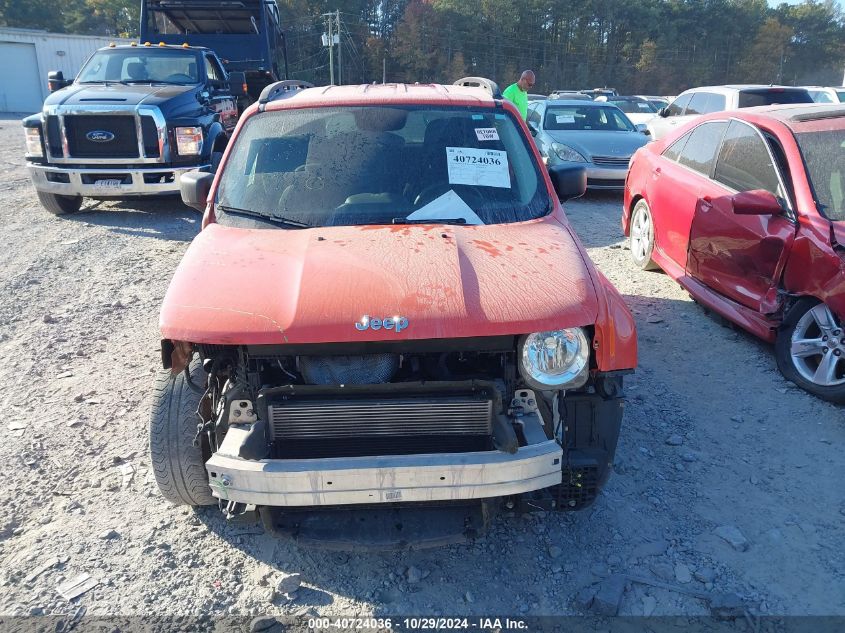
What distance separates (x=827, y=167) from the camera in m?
4.50

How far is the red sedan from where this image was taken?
163 inches

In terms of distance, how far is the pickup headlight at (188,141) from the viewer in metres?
A: 8.69

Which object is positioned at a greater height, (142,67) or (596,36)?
(596,36)

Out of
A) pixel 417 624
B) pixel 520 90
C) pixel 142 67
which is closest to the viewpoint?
pixel 417 624

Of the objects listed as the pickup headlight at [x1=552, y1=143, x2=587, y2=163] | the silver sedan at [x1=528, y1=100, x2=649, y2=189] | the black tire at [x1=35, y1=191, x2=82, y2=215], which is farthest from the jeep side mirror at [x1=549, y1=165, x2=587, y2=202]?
the black tire at [x1=35, y1=191, x2=82, y2=215]

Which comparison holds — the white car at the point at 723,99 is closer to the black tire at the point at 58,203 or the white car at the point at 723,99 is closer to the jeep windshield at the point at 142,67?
the jeep windshield at the point at 142,67

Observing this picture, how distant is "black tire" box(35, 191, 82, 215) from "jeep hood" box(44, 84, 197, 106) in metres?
1.20

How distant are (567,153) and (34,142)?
300 inches

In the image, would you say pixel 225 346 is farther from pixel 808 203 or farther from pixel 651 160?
pixel 651 160

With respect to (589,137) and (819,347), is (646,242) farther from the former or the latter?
(589,137)

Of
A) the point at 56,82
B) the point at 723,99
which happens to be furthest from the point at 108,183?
the point at 723,99

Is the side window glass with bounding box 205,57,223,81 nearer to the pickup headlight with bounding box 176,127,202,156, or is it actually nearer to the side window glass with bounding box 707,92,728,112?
the pickup headlight with bounding box 176,127,202,156

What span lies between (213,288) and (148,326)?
2996 mm

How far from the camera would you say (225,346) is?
8.73ft
